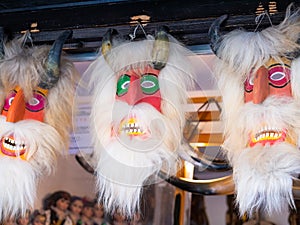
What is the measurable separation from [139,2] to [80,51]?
24cm

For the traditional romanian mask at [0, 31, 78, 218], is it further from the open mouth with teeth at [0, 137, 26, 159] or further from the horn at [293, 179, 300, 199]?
the horn at [293, 179, 300, 199]

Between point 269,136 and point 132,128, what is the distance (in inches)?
13.7

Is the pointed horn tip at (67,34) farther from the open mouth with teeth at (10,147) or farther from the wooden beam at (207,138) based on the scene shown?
the wooden beam at (207,138)

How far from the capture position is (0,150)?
1.40 metres

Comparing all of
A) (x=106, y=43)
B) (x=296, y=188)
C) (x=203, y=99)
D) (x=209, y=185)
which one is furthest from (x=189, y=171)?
(x=106, y=43)

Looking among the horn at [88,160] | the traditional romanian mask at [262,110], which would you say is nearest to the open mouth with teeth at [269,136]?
the traditional romanian mask at [262,110]

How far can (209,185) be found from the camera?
1.75 m

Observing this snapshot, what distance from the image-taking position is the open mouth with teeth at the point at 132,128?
132 centimetres

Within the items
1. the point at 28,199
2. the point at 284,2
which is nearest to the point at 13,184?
the point at 28,199

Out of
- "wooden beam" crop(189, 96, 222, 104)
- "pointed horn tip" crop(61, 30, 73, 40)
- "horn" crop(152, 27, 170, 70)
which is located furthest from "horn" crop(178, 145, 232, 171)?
→ "pointed horn tip" crop(61, 30, 73, 40)

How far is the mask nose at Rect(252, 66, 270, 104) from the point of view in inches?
48.8

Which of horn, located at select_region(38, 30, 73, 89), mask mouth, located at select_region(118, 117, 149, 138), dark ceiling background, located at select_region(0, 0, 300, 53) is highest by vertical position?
dark ceiling background, located at select_region(0, 0, 300, 53)

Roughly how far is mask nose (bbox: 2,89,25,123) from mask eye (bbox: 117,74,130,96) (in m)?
0.28

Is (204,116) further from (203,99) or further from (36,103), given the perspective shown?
(36,103)
